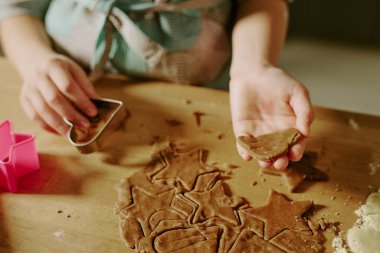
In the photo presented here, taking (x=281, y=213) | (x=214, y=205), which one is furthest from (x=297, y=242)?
(x=214, y=205)

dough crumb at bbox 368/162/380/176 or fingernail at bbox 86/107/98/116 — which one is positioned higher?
fingernail at bbox 86/107/98/116

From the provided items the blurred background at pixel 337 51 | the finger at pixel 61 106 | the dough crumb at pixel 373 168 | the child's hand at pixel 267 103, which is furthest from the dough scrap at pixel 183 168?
the blurred background at pixel 337 51

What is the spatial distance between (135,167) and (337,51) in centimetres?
159

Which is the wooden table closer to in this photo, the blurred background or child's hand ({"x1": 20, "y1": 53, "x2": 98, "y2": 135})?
child's hand ({"x1": 20, "y1": 53, "x2": 98, "y2": 135})

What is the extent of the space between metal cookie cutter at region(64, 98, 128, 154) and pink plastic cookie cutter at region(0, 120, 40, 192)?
0.29 feet

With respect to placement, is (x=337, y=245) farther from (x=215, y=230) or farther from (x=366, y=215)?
(x=215, y=230)

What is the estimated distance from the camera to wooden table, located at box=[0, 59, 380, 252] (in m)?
0.84

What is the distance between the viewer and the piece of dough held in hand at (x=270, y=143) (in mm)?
859

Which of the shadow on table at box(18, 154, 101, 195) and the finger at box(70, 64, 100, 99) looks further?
the finger at box(70, 64, 100, 99)

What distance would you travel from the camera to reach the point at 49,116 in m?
1.01

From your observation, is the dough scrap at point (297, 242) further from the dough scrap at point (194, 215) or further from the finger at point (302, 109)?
the finger at point (302, 109)

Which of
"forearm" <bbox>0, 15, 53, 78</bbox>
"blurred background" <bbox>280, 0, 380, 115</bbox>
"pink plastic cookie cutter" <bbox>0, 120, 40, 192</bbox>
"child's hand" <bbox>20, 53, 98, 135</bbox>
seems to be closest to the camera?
"pink plastic cookie cutter" <bbox>0, 120, 40, 192</bbox>

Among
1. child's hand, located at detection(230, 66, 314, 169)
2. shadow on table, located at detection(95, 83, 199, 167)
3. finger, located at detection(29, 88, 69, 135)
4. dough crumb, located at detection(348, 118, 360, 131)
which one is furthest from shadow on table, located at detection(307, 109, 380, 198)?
finger, located at detection(29, 88, 69, 135)

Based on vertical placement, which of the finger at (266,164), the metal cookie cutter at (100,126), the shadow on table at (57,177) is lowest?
the shadow on table at (57,177)
